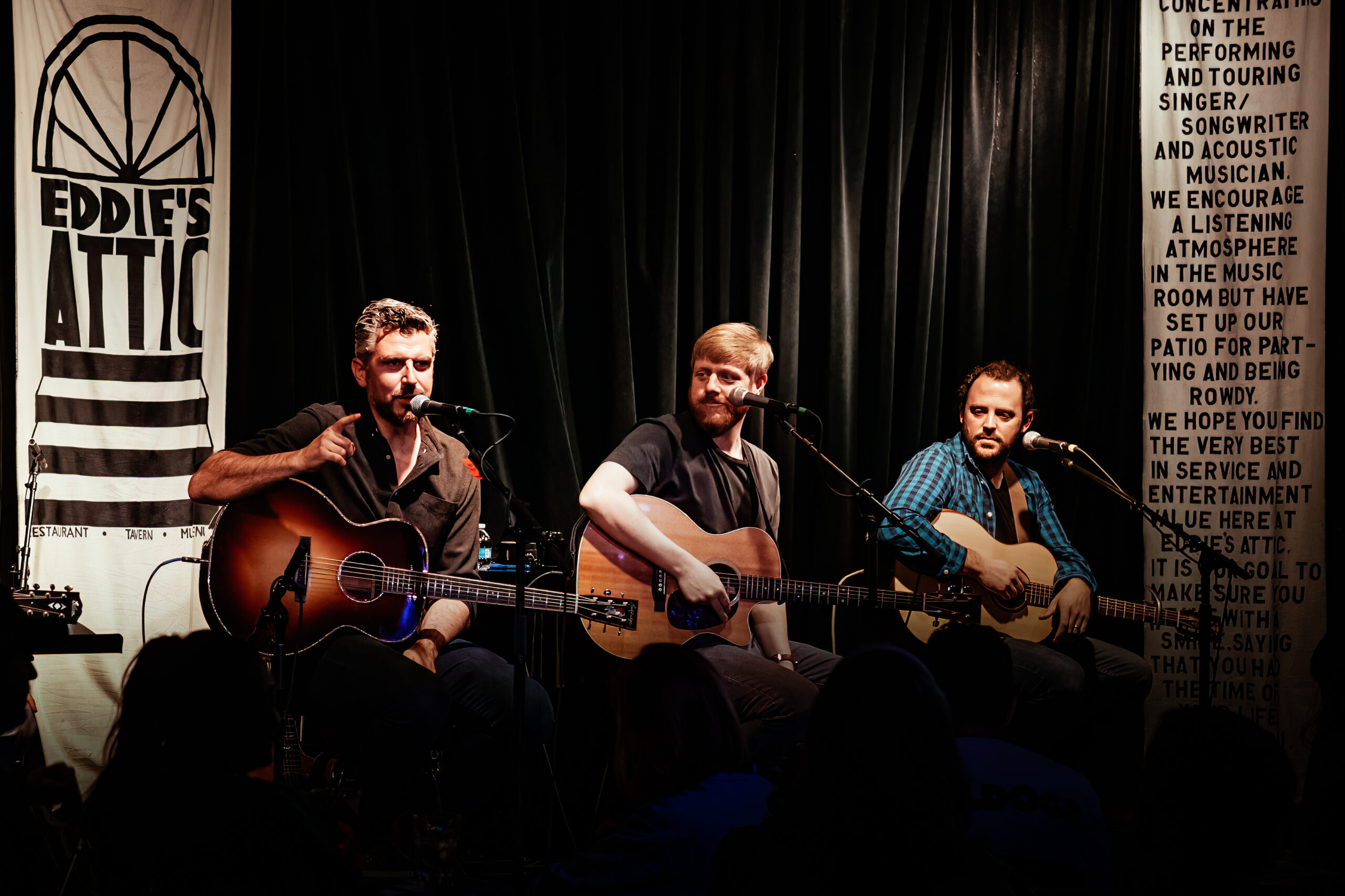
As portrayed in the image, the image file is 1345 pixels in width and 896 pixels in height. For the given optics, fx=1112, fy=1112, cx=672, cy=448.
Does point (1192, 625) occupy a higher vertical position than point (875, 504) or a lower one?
lower

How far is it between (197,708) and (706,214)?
140 inches

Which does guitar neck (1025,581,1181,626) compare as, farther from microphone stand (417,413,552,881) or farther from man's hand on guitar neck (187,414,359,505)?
man's hand on guitar neck (187,414,359,505)

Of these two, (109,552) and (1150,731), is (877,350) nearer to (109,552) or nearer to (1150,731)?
(1150,731)

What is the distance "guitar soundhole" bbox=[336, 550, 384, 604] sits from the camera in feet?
11.7

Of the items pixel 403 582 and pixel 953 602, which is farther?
pixel 953 602

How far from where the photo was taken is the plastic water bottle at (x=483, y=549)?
4.02 meters

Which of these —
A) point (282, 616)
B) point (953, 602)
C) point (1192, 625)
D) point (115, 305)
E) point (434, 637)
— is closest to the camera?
point (282, 616)

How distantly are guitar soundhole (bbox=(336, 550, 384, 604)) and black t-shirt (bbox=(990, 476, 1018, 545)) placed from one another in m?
2.46

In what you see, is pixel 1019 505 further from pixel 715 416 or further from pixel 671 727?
pixel 671 727

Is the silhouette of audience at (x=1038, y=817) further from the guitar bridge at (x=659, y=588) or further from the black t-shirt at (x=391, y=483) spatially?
the black t-shirt at (x=391, y=483)

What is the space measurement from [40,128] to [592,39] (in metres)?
2.17

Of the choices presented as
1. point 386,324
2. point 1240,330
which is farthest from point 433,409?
point 1240,330

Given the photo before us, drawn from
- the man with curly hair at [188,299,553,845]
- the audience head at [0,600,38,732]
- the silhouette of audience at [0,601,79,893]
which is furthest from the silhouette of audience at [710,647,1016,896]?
the man with curly hair at [188,299,553,845]

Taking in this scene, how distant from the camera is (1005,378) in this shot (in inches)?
183
